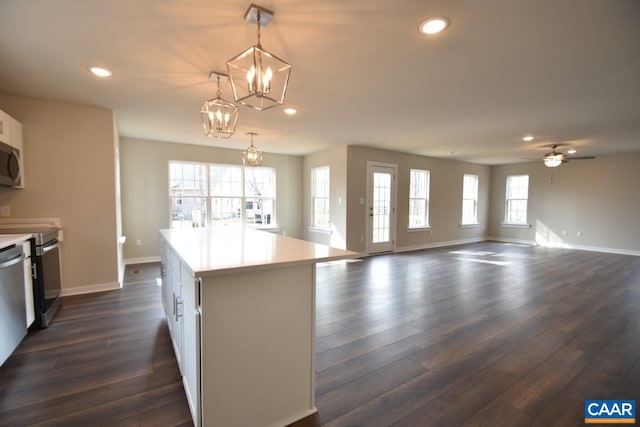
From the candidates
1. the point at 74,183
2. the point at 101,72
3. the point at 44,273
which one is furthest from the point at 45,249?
the point at 101,72

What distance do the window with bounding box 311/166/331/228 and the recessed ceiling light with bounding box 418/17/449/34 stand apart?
4698mm

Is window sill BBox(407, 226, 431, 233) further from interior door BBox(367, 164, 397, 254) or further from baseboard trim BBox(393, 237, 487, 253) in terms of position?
interior door BBox(367, 164, 397, 254)

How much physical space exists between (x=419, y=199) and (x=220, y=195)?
4.99 m

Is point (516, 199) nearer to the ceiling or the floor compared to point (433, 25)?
nearer to the floor

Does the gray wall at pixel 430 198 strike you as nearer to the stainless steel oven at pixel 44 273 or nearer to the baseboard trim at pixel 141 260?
the baseboard trim at pixel 141 260

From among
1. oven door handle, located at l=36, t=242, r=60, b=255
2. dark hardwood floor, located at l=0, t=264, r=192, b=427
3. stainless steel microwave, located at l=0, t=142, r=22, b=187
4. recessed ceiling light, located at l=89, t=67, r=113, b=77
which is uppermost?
recessed ceiling light, located at l=89, t=67, r=113, b=77

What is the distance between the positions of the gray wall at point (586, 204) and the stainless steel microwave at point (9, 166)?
34.7ft

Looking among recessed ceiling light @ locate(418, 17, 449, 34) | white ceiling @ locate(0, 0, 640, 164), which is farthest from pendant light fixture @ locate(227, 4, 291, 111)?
recessed ceiling light @ locate(418, 17, 449, 34)

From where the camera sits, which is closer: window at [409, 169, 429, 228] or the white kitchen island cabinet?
the white kitchen island cabinet

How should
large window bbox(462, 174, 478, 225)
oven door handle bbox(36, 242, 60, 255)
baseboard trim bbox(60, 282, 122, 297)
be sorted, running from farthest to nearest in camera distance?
1. large window bbox(462, 174, 478, 225)
2. baseboard trim bbox(60, 282, 122, 297)
3. oven door handle bbox(36, 242, 60, 255)

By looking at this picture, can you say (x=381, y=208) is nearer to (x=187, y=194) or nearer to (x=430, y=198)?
(x=430, y=198)

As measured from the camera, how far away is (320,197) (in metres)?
6.95

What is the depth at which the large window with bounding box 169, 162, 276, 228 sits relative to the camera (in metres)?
5.90

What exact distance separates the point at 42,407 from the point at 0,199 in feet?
9.40
